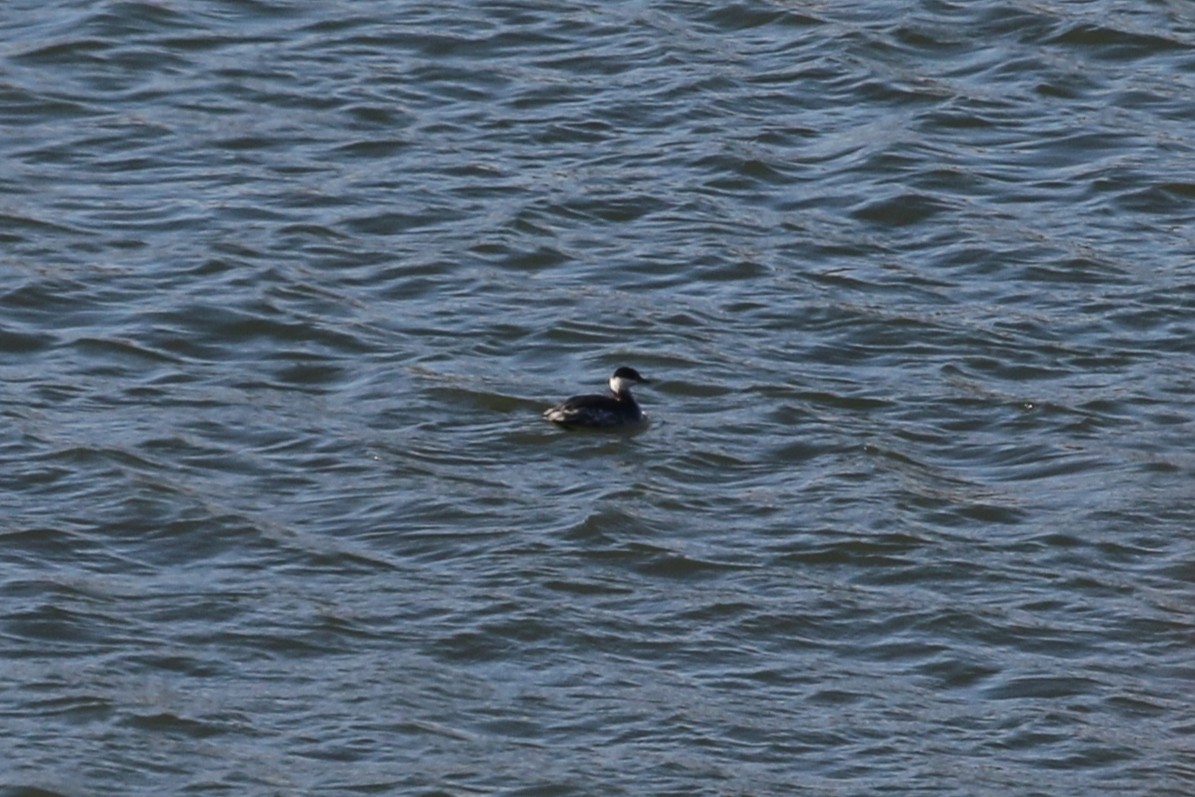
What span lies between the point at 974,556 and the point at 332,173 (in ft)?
18.0

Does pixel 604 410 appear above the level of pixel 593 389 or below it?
above

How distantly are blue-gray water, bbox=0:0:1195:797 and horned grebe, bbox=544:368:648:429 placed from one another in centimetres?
14

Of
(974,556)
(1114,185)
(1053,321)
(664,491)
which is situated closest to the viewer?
(974,556)

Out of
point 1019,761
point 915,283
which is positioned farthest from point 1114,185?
point 1019,761

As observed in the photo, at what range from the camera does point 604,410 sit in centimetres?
1203

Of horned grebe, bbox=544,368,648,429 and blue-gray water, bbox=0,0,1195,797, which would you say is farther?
horned grebe, bbox=544,368,648,429

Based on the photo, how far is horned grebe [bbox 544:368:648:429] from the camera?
11984 mm

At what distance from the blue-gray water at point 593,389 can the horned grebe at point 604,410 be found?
0.44ft

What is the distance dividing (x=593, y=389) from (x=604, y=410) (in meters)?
0.79

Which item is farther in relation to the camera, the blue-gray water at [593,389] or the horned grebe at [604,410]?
the horned grebe at [604,410]

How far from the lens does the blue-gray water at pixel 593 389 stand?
9.43m

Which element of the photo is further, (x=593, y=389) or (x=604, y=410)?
(x=593, y=389)

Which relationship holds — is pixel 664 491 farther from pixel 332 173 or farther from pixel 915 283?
pixel 332 173

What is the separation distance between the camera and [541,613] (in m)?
10.2
